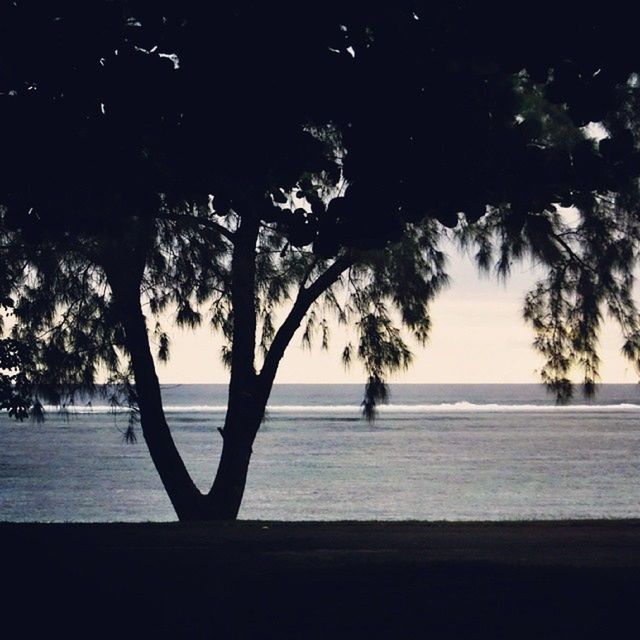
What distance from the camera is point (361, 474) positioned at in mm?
55969

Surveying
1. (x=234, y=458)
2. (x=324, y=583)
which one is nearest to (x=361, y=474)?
(x=234, y=458)

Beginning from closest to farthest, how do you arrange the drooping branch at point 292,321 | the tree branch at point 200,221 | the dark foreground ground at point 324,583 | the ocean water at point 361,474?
1. the dark foreground ground at point 324,583
2. the tree branch at point 200,221
3. the drooping branch at point 292,321
4. the ocean water at point 361,474

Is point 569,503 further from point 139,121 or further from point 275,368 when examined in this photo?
point 139,121

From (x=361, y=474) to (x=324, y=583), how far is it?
48964 mm

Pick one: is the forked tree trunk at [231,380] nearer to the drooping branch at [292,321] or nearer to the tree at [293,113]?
the drooping branch at [292,321]

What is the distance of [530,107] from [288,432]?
89.5m

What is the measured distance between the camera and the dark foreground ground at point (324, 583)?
6.16 metres

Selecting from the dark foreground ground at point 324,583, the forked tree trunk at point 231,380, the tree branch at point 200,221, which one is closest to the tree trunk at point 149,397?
the forked tree trunk at point 231,380

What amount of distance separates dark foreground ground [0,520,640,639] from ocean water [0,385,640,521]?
304 inches

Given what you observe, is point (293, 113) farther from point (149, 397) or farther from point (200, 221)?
point (149, 397)

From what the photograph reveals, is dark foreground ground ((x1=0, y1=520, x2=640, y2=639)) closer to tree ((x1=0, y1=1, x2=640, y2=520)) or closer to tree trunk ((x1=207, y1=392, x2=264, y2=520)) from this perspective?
tree ((x1=0, y1=1, x2=640, y2=520))

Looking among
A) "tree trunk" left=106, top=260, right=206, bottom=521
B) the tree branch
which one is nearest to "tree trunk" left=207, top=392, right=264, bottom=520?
"tree trunk" left=106, top=260, right=206, bottom=521

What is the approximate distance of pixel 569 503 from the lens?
42812mm

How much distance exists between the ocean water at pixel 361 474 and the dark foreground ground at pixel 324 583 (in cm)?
773
